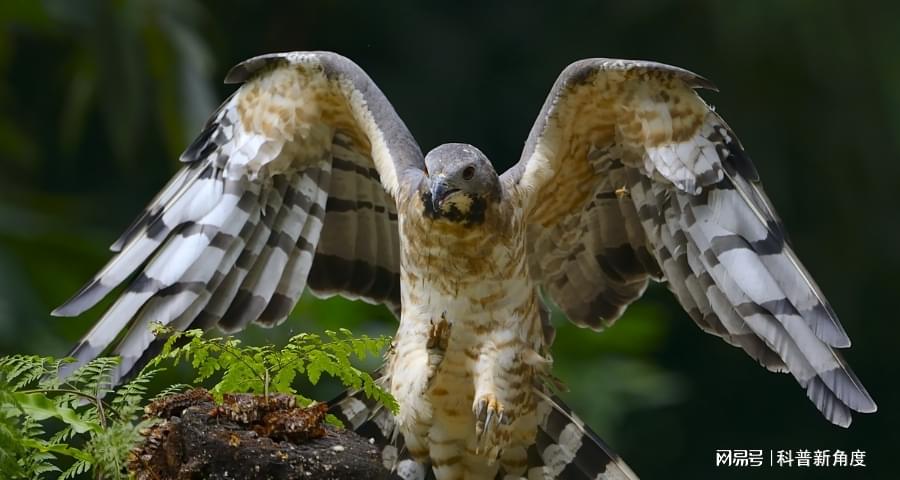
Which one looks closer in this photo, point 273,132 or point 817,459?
point 273,132

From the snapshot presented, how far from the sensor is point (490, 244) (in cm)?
461

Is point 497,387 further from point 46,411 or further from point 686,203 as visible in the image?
point 46,411

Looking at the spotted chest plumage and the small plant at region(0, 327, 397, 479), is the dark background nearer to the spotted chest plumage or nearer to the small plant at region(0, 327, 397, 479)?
the spotted chest plumage

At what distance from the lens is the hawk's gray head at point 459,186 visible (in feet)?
14.7

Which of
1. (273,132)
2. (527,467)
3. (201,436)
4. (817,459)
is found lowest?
(817,459)

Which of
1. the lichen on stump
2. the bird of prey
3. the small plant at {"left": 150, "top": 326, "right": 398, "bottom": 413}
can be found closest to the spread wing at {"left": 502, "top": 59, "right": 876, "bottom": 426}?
the bird of prey

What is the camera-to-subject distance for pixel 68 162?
1036 centimetres

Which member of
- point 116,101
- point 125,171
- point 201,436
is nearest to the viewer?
point 201,436

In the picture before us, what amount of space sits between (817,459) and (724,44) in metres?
2.96

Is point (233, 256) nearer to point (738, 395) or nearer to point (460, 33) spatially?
point (460, 33)

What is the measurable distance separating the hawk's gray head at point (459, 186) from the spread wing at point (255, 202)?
25 cm

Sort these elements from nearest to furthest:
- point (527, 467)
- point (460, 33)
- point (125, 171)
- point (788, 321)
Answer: point (788, 321)
point (527, 467)
point (125, 171)
point (460, 33)

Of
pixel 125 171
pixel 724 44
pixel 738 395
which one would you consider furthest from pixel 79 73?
pixel 738 395

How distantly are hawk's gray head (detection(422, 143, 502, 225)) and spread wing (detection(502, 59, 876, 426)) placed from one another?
0.23m
